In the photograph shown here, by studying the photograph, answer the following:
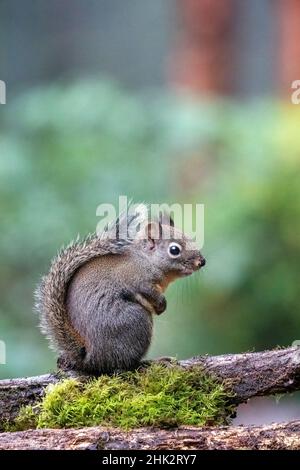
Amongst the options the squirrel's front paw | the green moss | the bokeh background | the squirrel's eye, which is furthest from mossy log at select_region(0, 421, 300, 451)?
the bokeh background

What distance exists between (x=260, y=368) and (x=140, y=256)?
1.63ft

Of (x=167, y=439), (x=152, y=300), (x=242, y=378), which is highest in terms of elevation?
(x=152, y=300)

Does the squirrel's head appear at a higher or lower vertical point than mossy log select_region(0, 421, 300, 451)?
higher

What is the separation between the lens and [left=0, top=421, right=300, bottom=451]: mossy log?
2338 mm

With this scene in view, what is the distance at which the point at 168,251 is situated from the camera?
9.51 feet

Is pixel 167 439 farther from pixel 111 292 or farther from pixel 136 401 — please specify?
pixel 111 292

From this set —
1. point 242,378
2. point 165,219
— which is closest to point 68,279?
point 165,219

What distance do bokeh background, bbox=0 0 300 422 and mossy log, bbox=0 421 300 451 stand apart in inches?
62.9

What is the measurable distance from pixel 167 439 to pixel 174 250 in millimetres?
708

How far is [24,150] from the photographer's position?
5371mm

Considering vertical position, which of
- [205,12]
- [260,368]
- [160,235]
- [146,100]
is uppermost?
[205,12]

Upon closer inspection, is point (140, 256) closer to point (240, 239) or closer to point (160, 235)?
point (160, 235)

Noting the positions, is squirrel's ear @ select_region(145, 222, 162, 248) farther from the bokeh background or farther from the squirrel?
the bokeh background
